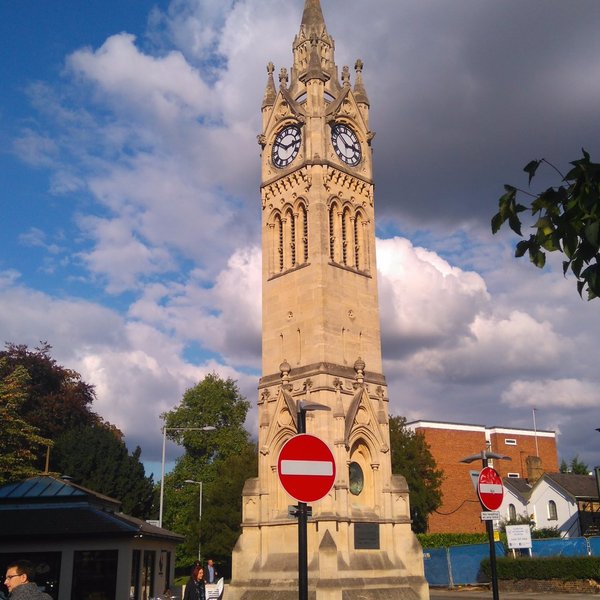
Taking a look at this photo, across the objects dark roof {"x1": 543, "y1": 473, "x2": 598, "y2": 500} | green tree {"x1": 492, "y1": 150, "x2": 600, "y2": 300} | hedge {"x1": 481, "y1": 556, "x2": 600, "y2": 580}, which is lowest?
hedge {"x1": 481, "y1": 556, "x2": 600, "y2": 580}

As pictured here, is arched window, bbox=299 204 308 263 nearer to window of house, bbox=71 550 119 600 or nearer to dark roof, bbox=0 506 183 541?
dark roof, bbox=0 506 183 541

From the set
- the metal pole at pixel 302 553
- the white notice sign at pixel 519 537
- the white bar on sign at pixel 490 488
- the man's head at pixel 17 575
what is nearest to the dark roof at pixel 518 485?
the white notice sign at pixel 519 537

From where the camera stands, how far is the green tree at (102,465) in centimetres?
4662

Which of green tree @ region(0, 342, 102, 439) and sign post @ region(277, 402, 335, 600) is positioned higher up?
green tree @ region(0, 342, 102, 439)

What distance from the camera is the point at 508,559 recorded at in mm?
38250

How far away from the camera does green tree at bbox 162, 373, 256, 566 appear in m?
53.1

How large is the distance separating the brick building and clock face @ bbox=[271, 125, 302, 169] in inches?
1187

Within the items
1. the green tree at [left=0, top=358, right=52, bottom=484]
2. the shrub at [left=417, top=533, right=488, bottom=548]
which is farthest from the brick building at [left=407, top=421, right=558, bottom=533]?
the green tree at [left=0, top=358, right=52, bottom=484]

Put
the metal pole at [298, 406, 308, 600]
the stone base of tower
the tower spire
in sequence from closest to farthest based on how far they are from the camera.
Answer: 1. the metal pole at [298, 406, 308, 600]
2. the stone base of tower
3. the tower spire

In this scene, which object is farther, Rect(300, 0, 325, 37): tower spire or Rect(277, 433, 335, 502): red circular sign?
Rect(300, 0, 325, 37): tower spire

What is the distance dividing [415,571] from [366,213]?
60.9ft

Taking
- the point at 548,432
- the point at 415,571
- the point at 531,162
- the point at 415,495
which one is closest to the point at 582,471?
the point at 548,432

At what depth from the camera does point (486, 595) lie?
3638cm

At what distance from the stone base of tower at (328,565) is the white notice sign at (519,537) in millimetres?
6025
